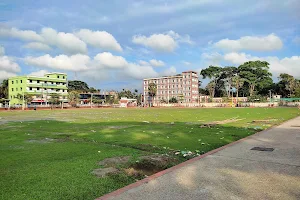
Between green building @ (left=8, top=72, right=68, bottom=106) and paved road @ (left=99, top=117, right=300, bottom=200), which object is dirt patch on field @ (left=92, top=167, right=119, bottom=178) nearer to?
paved road @ (left=99, top=117, right=300, bottom=200)

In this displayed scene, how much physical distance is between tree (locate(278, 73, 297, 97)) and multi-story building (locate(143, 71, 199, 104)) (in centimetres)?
4043

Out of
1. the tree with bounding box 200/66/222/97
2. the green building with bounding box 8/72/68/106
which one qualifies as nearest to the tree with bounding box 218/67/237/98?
the tree with bounding box 200/66/222/97

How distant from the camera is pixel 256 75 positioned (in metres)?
112

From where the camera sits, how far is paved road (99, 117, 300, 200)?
470 centimetres

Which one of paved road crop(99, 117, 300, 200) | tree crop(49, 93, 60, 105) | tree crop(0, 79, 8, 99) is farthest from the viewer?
tree crop(0, 79, 8, 99)

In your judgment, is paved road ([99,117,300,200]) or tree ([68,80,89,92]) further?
tree ([68,80,89,92])

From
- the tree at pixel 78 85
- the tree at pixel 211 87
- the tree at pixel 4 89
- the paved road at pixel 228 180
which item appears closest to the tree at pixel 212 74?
the tree at pixel 211 87

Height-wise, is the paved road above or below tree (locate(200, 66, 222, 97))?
below

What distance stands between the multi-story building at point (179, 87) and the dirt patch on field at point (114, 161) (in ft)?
381

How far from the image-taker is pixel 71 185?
17.4 feet

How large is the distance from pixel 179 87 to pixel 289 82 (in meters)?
51.1

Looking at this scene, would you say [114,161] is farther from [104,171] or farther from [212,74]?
[212,74]

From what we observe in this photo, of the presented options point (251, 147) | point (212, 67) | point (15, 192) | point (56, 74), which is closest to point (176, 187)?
point (15, 192)

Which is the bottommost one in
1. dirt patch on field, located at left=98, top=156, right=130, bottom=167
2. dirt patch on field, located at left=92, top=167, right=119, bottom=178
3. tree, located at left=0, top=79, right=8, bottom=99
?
dirt patch on field, located at left=92, top=167, right=119, bottom=178
